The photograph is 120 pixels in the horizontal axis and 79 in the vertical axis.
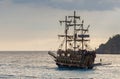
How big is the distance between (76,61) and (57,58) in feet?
22.3

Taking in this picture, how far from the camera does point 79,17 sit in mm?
157250

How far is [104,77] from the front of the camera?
123625 mm

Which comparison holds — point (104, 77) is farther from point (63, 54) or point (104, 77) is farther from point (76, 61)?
point (63, 54)

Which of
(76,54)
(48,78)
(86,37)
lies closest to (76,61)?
(76,54)

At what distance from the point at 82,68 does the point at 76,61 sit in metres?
3.26

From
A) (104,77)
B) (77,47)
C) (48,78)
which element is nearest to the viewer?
(48,78)

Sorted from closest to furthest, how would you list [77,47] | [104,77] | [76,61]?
1. [104,77]
2. [76,61]
3. [77,47]

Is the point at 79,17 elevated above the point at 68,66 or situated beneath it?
elevated above

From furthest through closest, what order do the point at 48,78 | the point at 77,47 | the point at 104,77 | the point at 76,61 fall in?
the point at 77,47
the point at 76,61
the point at 104,77
the point at 48,78

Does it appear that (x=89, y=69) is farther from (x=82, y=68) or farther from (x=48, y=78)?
(x=48, y=78)

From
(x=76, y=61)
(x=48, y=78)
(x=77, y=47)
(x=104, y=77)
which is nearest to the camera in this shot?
(x=48, y=78)

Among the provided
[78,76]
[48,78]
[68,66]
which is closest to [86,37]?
[68,66]

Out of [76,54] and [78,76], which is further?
[76,54]

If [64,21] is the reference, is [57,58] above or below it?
below
